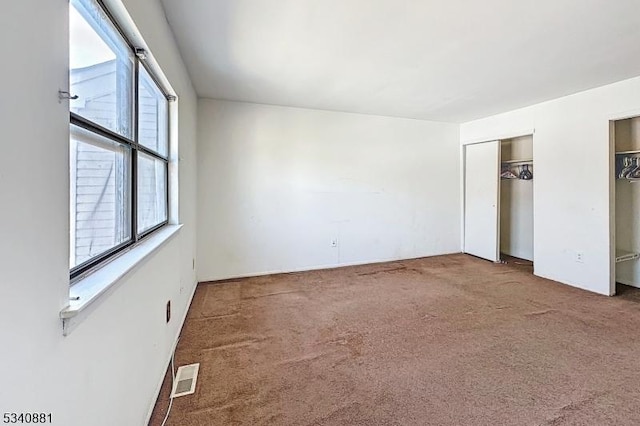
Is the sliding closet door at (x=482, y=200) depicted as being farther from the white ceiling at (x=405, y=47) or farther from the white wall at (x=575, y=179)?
the white ceiling at (x=405, y=47)

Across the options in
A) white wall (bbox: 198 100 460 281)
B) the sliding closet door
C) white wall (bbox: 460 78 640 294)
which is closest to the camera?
white wall (bbox: 460 78 640 294)

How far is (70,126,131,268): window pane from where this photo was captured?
1089mm

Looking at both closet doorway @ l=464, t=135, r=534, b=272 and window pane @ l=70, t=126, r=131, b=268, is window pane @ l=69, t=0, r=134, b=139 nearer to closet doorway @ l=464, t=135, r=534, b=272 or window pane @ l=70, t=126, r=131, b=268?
window pane @ l=70, t=126, r=131, b=268

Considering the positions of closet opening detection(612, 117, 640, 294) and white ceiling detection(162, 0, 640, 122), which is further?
closet opening detection(612, 117, 640, 294)

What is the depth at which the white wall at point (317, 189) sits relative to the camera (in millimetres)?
4000

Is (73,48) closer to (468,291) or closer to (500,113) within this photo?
(468,291)

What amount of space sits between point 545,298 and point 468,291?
0.76 meters


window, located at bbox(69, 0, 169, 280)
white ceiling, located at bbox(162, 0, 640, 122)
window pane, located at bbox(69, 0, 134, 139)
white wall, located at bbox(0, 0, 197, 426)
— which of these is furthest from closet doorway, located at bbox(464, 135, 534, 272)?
white wall, located at bbox(0, 0, 197, 426)

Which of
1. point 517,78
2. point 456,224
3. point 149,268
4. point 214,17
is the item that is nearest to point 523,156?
point 456,224

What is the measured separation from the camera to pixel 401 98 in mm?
3887

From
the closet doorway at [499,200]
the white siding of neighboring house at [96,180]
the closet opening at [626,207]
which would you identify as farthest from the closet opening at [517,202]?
the white siding of neighboring house at [96,180]

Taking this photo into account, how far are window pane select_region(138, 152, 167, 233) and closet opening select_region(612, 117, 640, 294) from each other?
482 centimetres

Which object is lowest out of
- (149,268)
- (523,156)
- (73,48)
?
(149,268)

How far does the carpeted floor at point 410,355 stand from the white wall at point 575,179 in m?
0.34
